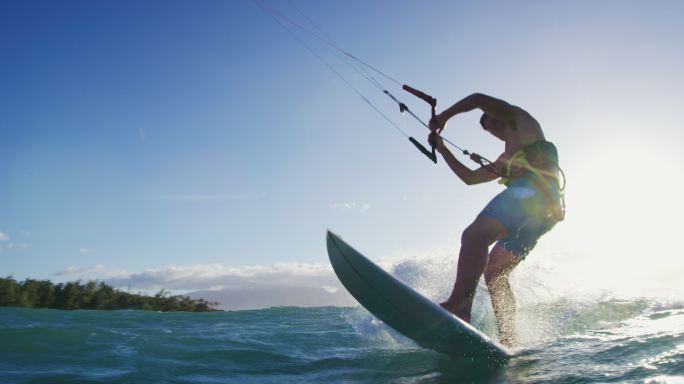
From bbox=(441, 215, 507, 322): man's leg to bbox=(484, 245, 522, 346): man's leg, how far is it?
1.35ft

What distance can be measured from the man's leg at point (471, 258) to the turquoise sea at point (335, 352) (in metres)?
0.49

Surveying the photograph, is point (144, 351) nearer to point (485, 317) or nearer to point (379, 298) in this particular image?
point (379, 298)

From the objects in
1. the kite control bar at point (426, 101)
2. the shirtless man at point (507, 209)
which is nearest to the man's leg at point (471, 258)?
the shirtless man at point (507, 209)

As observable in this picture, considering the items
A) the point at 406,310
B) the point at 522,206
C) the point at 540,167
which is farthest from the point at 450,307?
the point at 540,167

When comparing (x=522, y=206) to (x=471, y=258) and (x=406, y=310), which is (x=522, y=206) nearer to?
(x=471, y=258)

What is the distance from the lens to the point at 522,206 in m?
4.08

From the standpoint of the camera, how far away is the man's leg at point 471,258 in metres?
3.96

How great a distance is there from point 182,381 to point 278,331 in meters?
3.04

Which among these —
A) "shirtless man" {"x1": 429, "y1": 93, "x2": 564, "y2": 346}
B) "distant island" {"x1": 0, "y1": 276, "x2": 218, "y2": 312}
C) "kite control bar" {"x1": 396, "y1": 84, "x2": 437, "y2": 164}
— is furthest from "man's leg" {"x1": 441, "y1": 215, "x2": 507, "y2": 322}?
"distant island" {"x1": 0, "y1": 276, "x2": 218, "y2": 312}

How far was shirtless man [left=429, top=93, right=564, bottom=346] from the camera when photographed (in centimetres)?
400

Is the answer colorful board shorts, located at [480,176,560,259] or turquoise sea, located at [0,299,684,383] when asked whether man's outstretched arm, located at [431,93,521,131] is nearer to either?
colorful board shorts, located at [480,176,560,259]

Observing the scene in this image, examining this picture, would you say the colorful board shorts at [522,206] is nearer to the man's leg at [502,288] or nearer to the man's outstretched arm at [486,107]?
the man's leg at [502,288]

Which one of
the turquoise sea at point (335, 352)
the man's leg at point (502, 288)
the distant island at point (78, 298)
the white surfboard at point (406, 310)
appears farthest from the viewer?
the distant island at point (78, 298)

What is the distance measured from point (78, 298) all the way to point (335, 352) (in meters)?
8.27
